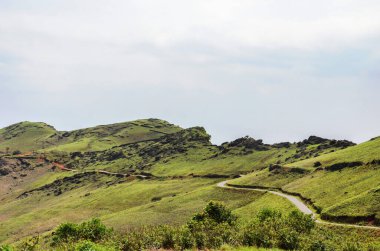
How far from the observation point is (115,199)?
7387 inches

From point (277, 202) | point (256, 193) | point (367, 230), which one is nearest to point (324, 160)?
point (256, 193)

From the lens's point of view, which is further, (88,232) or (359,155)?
(359,155)

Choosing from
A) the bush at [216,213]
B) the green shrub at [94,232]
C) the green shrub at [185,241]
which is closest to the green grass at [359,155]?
the bush at [216,213]

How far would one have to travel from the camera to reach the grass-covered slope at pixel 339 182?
291 ft

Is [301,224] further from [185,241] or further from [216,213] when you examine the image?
[216,213]

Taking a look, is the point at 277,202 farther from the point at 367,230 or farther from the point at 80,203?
the point at 80,203

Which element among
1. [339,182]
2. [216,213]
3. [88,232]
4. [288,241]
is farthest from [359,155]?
[288,241]

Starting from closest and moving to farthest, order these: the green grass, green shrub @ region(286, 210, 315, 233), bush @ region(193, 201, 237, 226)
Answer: green shrub @ region(286, 210, 315, 233) → bush @ region(193, 201, 237, 226) → the green grass

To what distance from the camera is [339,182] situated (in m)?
115

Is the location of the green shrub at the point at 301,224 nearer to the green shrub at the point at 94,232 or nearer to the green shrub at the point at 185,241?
the green shrub at the point at 185,241

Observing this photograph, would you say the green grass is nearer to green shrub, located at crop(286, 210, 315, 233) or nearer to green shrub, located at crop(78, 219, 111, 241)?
green shrub, located at crop(286, 210, 315, 233)


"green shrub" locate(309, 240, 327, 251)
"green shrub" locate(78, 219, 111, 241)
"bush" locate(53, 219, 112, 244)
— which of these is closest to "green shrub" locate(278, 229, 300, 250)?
"green shrub" locate(309, 240, 327, 251)

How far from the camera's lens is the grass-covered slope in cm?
8856

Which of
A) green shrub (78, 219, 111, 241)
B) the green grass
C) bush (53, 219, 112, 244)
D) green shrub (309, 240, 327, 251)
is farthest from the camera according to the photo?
the green grass
